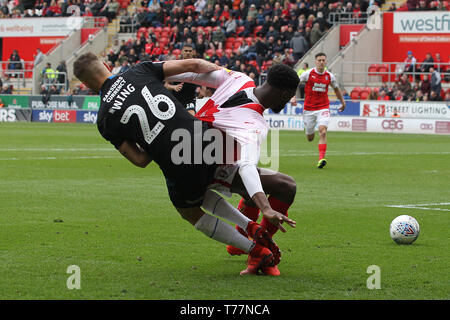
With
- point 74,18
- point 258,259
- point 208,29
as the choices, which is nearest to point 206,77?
point 258,259

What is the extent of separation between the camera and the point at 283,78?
6.20 metres

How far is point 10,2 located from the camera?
54219 millimetres

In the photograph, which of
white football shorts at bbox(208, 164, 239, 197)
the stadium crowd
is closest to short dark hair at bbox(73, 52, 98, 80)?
white football shorts at bbox(208, 164, 239, 197)

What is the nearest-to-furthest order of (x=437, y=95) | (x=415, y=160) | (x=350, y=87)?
(x=415, y=160) < (x=437, y=95) < (x=350, y=87)

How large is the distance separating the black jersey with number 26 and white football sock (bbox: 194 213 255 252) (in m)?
0.38

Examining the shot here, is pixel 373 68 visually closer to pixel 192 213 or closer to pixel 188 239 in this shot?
pixel 188 239

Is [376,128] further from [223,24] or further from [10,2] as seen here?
[10,2]

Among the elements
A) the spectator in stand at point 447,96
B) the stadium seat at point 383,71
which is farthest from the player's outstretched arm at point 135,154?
the stadium seat at point 383,71

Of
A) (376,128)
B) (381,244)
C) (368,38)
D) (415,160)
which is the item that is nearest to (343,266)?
(381,244)

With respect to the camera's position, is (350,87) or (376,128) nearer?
(376,128)

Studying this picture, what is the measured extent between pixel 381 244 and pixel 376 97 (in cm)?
2536

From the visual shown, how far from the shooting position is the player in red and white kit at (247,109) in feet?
19.8

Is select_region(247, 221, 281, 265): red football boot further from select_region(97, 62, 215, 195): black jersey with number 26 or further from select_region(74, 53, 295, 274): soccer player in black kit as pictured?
select_region(97, 62, 215, 195): black jersey with number 26

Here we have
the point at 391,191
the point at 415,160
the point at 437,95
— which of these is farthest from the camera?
the point at 437,95
